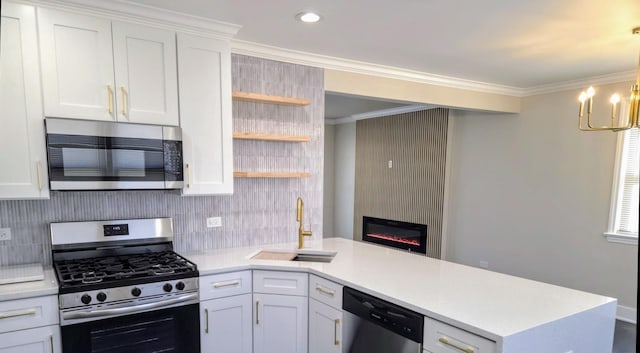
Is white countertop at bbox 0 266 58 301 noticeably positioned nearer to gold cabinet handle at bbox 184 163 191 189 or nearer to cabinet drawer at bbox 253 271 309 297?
gold cabinet handle at bbox 184 163 191 189

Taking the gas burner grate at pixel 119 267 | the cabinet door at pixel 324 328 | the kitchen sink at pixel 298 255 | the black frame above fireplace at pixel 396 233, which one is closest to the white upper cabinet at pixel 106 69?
the gas burner grate at pixel 119 267

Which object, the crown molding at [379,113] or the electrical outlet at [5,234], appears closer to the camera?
the electrical outlet at [5,234]

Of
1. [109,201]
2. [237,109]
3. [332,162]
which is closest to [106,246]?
[109,201]

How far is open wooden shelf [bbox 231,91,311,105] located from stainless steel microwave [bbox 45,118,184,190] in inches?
23.7

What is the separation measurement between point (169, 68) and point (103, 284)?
138cm

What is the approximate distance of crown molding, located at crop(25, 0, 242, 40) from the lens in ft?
7.17

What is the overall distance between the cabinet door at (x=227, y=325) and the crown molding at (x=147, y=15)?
1812mm

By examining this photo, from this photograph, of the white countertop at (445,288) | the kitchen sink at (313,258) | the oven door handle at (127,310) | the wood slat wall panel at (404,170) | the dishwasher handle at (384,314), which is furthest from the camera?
the wood slat wall panel at (404,170)

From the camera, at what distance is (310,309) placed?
2504mm

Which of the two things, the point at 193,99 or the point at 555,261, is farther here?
the point at 555,261

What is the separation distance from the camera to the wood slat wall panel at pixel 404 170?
17.8 ft

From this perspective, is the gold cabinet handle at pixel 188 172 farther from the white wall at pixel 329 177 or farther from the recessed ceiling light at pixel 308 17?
the white wall at pixel 329 177

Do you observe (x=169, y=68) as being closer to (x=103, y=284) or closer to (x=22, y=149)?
(x=22, y=149)

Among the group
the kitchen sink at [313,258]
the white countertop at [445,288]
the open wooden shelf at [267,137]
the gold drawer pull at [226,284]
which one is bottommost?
the gold drawer pull at [226,284]
